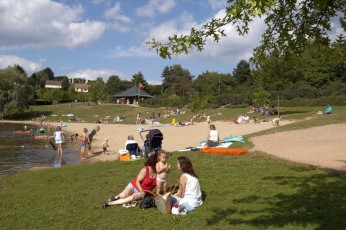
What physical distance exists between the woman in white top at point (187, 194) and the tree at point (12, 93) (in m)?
60.5

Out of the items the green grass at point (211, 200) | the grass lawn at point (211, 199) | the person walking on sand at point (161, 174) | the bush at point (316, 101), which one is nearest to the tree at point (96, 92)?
the bush at point (316, 101)

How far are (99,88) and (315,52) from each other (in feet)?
258

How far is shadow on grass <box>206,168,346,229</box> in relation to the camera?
233 inches

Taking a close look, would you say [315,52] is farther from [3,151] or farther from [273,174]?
[3,151]

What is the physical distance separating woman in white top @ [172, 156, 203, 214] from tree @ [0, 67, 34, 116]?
6048 cm

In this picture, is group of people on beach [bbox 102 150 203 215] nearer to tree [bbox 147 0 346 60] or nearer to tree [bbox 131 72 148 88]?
tree [bbox 147 0 346 60]

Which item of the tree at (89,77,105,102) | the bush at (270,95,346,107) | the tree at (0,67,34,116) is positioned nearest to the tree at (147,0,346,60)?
the bush at (270,95,346,107)

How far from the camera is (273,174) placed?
970 cm

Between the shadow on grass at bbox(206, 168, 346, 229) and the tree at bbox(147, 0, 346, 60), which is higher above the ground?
the tree at bbox(147, 0, 346, 60)

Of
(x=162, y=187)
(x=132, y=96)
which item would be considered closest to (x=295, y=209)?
(x=162, y=187)

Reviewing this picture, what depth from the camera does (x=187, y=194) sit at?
718 centimetres

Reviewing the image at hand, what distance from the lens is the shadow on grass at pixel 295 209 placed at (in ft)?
19.5

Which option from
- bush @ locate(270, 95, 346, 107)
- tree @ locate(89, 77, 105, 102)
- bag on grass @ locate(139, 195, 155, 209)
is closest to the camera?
bag on grass @ locate(139, 195, 155, 209)

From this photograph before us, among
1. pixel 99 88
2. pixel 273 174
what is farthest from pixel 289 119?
pixel 99 88
